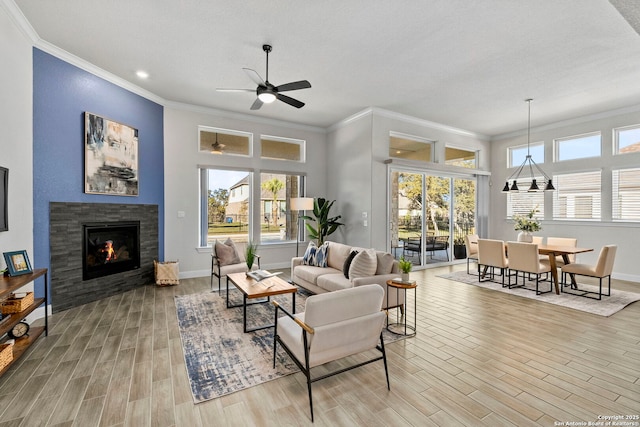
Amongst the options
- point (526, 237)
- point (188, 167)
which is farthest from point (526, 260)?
point (188, 167)

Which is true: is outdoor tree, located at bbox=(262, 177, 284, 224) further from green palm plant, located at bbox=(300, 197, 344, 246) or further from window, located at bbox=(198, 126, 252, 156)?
window, located at bbox=(198, 126, 252, 156)

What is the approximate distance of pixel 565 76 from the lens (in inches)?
174

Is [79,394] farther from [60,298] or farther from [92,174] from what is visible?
[92,174]

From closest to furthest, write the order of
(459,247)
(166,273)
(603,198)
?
(166,273) < (603,198) < (459,247)

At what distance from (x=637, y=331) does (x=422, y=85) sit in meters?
4.34

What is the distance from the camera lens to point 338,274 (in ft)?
13.9

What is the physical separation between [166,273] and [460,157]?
7564mm

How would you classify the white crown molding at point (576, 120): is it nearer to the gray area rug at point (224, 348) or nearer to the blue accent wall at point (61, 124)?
the gray area rug at point (224, 348)

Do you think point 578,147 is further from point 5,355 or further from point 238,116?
point 5,355

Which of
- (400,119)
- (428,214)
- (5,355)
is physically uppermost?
(400,119)

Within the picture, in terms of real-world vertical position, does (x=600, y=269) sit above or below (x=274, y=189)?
below

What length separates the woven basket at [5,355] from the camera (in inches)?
91.6

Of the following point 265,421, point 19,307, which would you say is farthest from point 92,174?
point 265,421

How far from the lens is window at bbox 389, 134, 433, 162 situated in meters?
6.60
